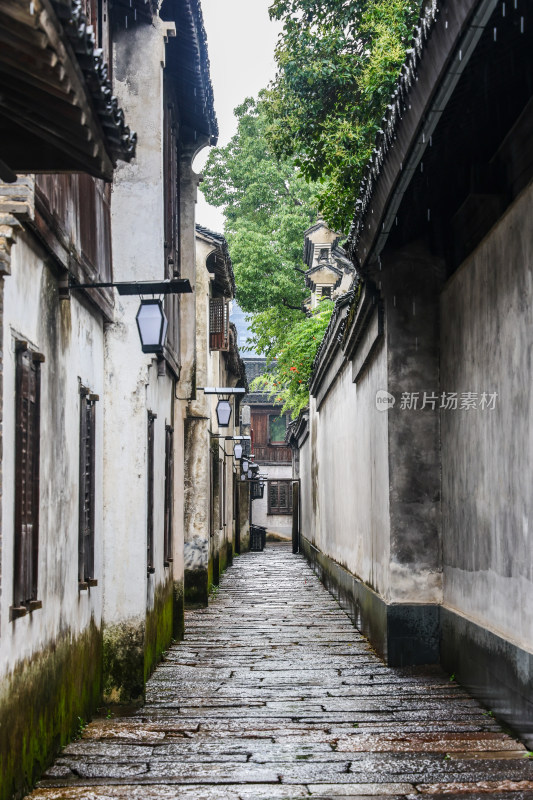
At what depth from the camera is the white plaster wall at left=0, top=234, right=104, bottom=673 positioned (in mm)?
5836

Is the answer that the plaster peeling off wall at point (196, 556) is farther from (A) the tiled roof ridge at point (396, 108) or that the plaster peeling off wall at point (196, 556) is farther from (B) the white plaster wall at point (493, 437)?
(A) the tiled roof ridge at point (396, 108)

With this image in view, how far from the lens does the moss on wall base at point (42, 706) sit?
5715mm

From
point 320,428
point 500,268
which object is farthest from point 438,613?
point 320,428

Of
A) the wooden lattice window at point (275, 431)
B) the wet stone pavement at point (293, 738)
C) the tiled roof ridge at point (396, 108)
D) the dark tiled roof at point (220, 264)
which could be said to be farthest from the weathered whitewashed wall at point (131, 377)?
the wooden lattice window at point (275, 431)

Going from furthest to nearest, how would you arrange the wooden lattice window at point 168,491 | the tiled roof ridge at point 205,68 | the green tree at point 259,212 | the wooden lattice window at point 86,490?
1. the green tree at point 259,212
2. the wooden lattice window at point 168,491
3. the tiled roof ridge at point 205,68
4. the wooden lattice window at point 86,490

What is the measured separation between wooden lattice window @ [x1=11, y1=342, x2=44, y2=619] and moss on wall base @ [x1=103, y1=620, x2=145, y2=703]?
2998 mm

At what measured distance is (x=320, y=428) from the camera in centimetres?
2541

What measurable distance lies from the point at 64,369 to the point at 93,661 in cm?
262

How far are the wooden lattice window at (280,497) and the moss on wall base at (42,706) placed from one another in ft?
132

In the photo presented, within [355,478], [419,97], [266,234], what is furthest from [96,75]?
[266,234]

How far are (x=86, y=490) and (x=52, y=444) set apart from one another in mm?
1595

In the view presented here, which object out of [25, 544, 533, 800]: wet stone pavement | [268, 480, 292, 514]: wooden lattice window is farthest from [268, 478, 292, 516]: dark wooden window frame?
[25, 544, 533, 800]: wet stone pavement

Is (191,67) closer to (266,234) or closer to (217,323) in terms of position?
(217,323)

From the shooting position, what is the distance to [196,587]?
18078 mm
